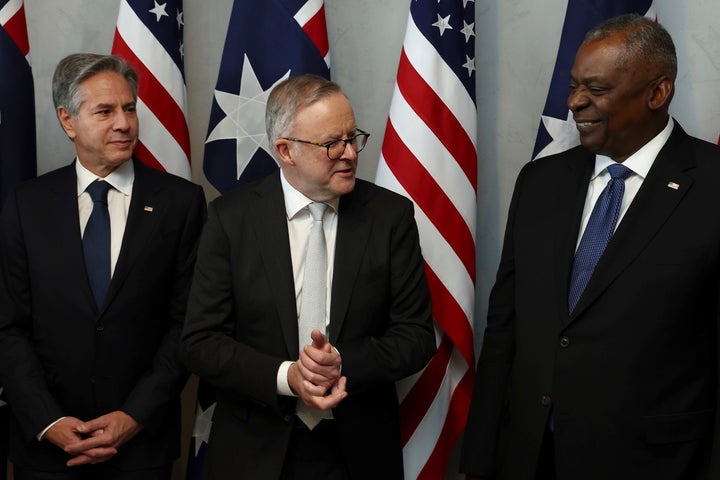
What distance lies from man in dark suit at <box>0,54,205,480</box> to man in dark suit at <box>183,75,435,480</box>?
1.21 feet

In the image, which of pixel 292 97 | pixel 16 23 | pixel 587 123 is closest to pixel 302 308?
pixel 292 97

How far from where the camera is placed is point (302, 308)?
250 cm

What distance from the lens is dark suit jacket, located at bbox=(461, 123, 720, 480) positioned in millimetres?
2271

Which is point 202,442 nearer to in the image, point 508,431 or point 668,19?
point 508,431

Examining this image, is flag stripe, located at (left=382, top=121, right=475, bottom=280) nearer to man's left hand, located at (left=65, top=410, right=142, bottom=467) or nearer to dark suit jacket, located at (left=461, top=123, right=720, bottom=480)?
dark suit jacket, located at (left=461, top=123, right=720, bottom=480)

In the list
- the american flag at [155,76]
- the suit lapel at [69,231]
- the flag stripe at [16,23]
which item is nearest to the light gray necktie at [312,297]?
the suit lapel at [69,231]

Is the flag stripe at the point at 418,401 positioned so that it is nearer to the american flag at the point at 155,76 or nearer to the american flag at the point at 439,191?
the american flag at the point at 439,191

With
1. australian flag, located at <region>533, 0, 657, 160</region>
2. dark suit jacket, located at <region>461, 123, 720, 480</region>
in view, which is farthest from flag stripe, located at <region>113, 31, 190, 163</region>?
dark suit jacket, located at <region>461, 123, 720, 480</region>

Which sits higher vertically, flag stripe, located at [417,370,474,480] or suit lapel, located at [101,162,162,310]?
suit lapel, located at [101,162,162,310]

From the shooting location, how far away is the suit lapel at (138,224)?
2.81 metres

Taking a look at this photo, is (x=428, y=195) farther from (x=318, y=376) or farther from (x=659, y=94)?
(x=318, y=376)

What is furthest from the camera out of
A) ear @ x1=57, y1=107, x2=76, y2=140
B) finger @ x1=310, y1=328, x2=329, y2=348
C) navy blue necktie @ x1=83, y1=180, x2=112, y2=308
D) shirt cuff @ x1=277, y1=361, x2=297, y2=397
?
ear @ x1=57, y1=107, x2=76, y2=140

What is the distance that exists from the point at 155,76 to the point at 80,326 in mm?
980

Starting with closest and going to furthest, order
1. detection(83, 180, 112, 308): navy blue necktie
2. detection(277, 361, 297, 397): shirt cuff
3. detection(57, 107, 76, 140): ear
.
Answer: detection(277, 361, 297, 397): shirt cuff → detection(83, 180, 112, 308): navy blue necktie → detection(57, 107, 76, 140): ear
